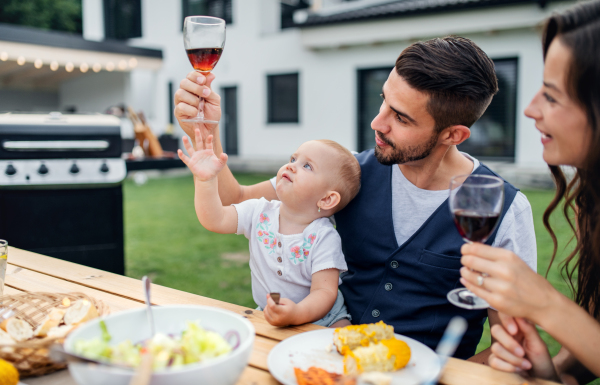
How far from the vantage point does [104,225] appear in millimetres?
3326

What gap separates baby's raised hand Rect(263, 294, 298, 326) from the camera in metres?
1.15

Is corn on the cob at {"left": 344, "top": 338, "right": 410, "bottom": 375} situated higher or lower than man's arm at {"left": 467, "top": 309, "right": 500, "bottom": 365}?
higher

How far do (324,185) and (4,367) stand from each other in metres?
1.07

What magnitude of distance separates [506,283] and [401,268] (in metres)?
0.68

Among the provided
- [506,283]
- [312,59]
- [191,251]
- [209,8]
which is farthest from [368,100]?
[506,283]

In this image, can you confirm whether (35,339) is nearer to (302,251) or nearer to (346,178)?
(302,251)

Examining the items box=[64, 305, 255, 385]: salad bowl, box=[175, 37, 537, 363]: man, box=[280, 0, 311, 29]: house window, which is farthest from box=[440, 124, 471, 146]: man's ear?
box=[280, 0, 311, 29]: house window

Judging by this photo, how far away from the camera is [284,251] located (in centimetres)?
160

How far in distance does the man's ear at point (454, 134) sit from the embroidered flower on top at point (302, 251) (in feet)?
1.95

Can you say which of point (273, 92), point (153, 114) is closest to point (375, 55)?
point (273, 92)

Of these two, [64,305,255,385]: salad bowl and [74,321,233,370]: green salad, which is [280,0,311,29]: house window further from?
[74,321,233,370]: green salad

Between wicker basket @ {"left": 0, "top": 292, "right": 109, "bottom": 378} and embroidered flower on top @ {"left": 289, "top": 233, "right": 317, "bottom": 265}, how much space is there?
64 cm

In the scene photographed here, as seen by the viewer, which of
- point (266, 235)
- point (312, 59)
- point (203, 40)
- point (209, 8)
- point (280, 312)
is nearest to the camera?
point (280, 312)

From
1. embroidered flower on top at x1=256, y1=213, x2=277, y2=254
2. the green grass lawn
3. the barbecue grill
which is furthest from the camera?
the green grass lawn
